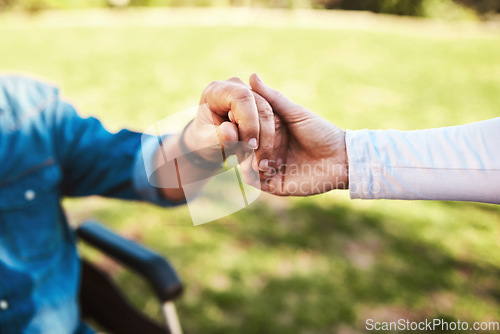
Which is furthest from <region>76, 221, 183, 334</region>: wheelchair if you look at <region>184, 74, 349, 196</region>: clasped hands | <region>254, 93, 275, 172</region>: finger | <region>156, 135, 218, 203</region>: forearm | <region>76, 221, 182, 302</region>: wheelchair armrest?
<region>254, 93, 275, 172</region>: finger

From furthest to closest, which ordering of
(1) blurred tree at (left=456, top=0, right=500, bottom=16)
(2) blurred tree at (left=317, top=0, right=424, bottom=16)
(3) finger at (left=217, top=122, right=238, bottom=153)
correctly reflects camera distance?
1. (2) blurred tree at (left=317, top=0, right=424, bottom=16)
2. (1) blurred tree at (left=456, top=0, right=500, bottom=16)
3. (3) finger at (left=217, top=122, right=238, bottom=153)

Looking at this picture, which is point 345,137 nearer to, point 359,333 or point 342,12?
point 359,333

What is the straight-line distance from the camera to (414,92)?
14.7 ft

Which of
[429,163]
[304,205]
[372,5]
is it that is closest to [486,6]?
[372,5]

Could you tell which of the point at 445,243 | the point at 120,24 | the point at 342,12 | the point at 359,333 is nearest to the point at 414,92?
the point at 445,243

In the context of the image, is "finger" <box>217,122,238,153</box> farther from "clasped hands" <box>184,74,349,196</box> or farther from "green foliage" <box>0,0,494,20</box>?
"green foliage" <box>0,0,494,20</box>

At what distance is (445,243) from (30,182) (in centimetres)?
227

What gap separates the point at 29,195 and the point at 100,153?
0.24 meters

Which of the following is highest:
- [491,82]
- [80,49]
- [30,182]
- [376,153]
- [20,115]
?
[376,153]

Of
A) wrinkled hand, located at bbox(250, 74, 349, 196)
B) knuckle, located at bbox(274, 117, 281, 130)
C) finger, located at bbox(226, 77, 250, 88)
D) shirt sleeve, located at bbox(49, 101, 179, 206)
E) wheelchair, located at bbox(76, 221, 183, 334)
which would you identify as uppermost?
finger, located at bbox(226, 77, 250, 88)

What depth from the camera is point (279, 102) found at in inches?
33.3

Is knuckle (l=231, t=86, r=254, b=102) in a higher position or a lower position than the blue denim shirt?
higher

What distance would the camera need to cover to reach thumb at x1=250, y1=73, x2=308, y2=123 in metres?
0.83

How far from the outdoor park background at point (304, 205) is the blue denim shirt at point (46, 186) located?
0.24 meters
